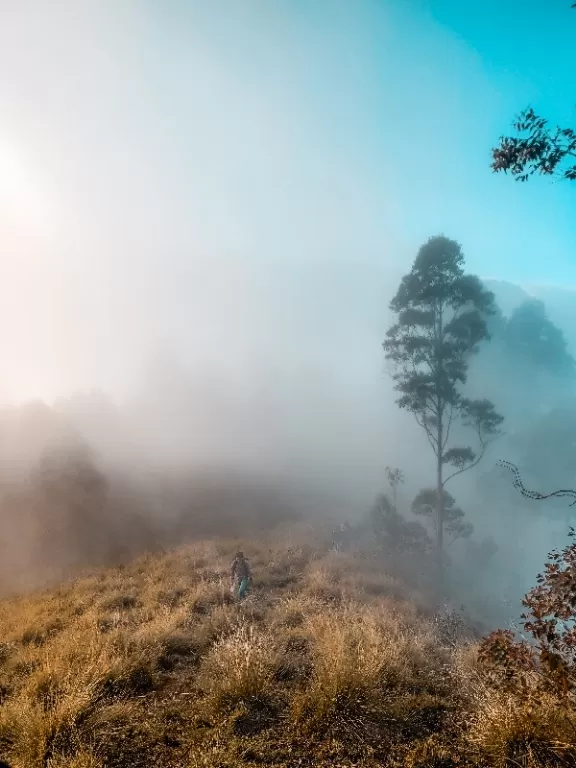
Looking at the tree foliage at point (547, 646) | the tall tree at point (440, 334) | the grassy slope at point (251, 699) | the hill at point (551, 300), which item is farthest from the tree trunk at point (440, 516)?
the hill at point (551, 300)

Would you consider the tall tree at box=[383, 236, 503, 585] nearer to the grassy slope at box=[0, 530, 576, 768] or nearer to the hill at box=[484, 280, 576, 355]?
the grassy slope at box=[0, 530, 576, 768]

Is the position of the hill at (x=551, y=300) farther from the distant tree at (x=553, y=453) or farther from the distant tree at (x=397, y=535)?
the distant tree at (x=397, y=535)

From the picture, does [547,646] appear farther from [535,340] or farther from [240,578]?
[535,340]

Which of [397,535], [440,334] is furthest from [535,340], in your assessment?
[397,535]

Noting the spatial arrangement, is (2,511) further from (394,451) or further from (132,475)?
(394,451)

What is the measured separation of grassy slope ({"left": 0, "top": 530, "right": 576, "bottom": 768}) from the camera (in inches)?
147

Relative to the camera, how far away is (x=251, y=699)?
4645 millimetres

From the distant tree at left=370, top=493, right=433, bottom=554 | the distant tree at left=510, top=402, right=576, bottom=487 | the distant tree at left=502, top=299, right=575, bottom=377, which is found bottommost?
the distant tree at left=370, top=493, right=433, bottom=554

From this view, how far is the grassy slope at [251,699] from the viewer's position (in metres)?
3.75

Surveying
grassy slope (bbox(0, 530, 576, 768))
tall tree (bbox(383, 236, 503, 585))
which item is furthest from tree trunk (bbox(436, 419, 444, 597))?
grassy slope (bbox(0, 530, 576, 768))

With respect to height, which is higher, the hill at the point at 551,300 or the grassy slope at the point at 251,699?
the hill at the point at 551,300

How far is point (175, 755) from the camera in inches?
151

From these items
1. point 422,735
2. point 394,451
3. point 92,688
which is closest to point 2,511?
point 92,688

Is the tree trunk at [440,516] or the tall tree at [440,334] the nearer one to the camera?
the tree trunk at [440,516]
